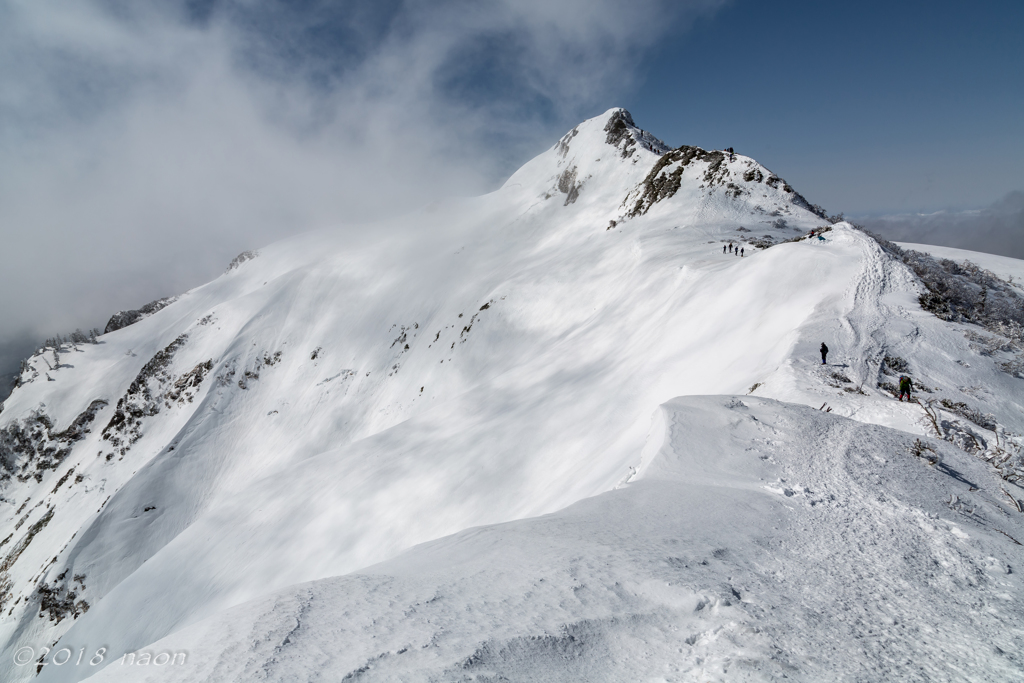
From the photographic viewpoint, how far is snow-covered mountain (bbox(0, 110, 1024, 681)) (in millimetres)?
3225

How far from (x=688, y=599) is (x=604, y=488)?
5.49 meters

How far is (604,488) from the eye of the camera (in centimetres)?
891

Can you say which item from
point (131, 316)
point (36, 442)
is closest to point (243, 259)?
point (131, 316)

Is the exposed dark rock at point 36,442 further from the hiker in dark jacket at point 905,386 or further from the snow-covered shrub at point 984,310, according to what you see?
the snow-covered shrub at point 984,310

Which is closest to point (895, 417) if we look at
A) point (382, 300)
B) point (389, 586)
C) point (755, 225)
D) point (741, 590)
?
point (741, 590)

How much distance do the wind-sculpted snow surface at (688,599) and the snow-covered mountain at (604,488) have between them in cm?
3

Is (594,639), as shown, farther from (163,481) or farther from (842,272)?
(163,481)

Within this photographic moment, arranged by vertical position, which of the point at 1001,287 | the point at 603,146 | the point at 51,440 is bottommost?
the point at 51,440

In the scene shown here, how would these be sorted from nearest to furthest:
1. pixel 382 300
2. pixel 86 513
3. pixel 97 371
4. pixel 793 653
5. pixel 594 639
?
pixel 793 653
pixel 594 639
pixel 86 513
pixel 382 300
pixel 97 371

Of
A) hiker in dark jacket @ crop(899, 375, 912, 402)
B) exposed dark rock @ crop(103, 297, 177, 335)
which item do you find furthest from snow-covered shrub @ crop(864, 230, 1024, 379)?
exposed dark rock @ crop(103, 297, 177, 335)

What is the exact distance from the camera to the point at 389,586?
3.94 m

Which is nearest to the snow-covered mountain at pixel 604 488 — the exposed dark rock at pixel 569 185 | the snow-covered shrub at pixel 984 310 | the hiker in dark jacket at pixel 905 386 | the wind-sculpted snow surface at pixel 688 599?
the wind-sculpted snow surface at pixel 688 599

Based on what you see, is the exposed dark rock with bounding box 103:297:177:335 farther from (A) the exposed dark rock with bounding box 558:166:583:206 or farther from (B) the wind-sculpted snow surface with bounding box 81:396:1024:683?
(B) the wind-sculpted snow surface with bounding box 81:396:1024:683

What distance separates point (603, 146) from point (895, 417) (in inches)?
2466
